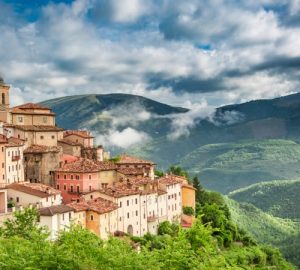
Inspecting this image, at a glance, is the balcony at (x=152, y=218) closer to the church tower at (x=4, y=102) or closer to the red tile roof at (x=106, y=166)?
the red tile roof at (x=106, y=166)

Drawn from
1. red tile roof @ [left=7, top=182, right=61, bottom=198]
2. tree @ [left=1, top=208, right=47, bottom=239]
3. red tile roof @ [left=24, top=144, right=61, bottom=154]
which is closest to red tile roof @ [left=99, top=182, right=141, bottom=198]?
red tile roof @ [left=7, top=182, right=61, bottom=198]

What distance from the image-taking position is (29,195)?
6650cm

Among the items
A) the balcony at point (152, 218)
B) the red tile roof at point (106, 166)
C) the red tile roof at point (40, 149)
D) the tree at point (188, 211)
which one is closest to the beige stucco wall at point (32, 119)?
the red tile roof at point (40, 149)

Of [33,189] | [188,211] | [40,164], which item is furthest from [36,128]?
[188,211]

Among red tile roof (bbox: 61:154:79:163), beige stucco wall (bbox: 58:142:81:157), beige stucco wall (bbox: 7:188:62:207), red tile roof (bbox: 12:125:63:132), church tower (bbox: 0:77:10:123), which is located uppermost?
church tower (bbox: 0:77:10:123)

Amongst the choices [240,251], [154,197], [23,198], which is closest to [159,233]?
[154,197]

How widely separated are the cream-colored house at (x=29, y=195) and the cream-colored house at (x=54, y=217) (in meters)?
4.34

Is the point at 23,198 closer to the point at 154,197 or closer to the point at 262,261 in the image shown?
the point at 154,197

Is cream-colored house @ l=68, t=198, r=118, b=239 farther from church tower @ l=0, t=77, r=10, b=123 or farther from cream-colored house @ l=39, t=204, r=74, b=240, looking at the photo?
church tower @ l=0, t=77, r=10, b=123

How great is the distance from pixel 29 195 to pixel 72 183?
12.8m

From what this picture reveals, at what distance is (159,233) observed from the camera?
3187 inches

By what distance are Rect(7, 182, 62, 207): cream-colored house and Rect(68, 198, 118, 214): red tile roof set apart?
312 centimetres

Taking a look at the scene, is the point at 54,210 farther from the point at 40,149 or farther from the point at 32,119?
the point at 32,119

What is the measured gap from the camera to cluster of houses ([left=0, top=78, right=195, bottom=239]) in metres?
66.2
